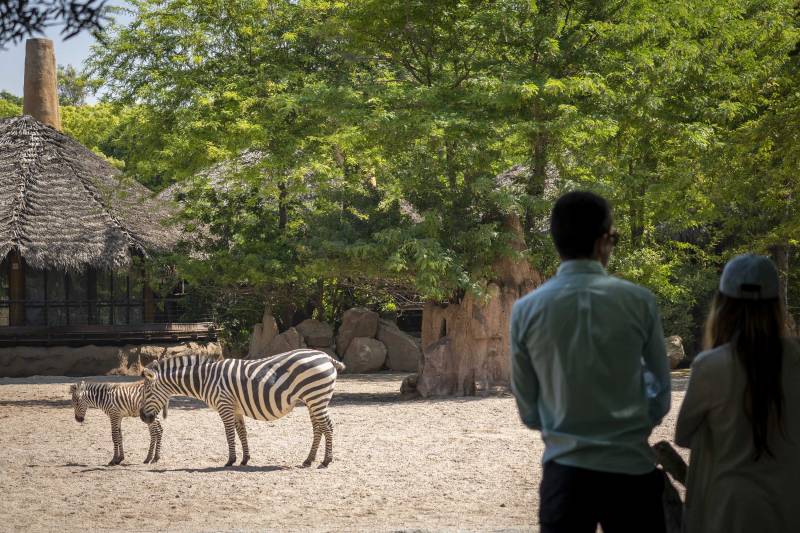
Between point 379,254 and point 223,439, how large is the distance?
→ 5.47 metres

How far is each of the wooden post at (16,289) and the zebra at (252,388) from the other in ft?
45.8

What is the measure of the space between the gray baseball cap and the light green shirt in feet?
1.15

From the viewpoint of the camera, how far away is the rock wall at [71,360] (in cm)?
2286

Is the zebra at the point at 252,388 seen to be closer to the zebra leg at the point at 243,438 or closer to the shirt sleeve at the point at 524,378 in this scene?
the zebra leg at the point at 243,438

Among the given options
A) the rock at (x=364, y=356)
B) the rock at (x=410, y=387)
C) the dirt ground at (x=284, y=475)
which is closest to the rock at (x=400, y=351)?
the rock at (x=364, y=356)

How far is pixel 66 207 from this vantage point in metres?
24.0

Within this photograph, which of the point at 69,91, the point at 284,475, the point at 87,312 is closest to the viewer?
the point at 284,475

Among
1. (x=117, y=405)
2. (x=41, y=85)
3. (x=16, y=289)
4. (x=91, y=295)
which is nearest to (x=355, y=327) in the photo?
(x=91, y=295)

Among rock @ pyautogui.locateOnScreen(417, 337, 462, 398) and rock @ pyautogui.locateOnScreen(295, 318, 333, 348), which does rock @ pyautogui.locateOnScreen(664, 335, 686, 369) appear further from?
rock @ pyautogui.locateOnScreen(295, 318, 333, 348)

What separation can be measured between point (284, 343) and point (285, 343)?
0.07 feet

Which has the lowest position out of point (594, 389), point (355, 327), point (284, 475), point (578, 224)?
point (284, 475)

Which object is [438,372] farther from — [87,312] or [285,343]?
[87,312]

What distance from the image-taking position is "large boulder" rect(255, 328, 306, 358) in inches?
891

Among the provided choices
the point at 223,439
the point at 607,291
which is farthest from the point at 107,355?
the point at 607,291
